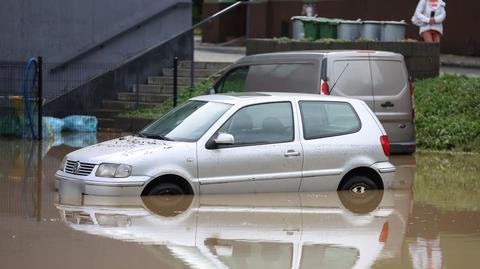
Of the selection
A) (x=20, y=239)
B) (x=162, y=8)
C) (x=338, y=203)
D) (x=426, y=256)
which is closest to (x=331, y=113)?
(x=338, y=203)

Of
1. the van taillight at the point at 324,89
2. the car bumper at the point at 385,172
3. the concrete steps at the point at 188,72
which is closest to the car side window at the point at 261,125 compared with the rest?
the car bumper at the point at 385,172

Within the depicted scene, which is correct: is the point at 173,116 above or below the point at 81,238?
above

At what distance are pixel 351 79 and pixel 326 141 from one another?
4044 mm

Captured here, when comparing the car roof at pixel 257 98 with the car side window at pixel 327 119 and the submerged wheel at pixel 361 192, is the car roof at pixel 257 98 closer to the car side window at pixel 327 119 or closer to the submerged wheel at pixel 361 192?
the car side window at pixel 327 119

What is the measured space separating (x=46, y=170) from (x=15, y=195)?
8.98ft

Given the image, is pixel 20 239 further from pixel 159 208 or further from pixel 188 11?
pixel 188 11

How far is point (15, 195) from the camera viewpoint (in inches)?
532

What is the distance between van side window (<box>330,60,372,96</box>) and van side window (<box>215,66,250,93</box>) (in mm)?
1752

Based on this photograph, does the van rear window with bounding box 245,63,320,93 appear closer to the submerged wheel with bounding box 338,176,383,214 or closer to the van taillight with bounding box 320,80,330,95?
the van taillight with bounding box 320,80,330,95

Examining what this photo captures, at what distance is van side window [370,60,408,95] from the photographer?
17.2 meters

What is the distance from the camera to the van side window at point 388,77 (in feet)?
56.4

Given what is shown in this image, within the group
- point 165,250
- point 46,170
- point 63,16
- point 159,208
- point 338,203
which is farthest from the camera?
point 63,16

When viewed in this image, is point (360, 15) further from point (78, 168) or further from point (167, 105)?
point (78, 168)

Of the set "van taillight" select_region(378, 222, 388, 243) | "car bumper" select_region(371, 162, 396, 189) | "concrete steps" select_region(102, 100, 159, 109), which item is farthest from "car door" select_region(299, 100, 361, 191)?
"concrete steps" select_region(102, 100, 159, 109)
